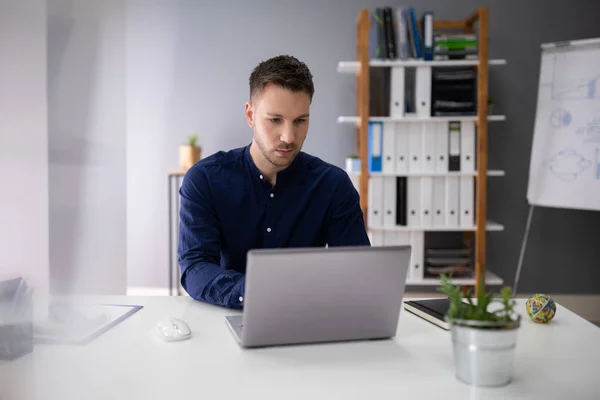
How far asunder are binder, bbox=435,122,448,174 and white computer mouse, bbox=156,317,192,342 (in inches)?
97.9

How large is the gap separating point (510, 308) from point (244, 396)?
0.42 m

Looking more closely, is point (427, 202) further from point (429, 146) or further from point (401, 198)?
point (429, 146)

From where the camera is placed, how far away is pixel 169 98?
3.73m

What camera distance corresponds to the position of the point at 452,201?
3.37 m

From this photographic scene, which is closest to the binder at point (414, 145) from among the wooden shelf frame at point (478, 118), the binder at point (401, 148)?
the binder at point (401, 148)

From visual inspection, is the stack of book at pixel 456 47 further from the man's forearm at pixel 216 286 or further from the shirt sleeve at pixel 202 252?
the man's forearm at pixel 216 286

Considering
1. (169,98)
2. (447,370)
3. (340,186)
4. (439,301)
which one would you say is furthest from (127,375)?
(169,98)

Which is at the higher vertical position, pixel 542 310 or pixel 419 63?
pixel 419 63

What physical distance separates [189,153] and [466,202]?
1.69 meters

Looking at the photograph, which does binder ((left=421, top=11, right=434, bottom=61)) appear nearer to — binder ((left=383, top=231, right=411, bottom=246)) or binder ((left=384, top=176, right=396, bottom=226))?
binder ((left=384, top=176, right=396, bottom=226))

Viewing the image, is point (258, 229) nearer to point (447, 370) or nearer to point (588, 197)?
point (447, 370)

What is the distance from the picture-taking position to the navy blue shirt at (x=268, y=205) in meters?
1.72

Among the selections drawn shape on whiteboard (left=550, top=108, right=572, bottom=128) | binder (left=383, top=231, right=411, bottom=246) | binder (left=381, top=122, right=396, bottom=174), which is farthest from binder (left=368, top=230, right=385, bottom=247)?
drawn shape on whiteboard (left=550, top=108, right=572, bottom=128)

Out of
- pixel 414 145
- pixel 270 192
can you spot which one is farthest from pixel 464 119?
pixel 270 192
